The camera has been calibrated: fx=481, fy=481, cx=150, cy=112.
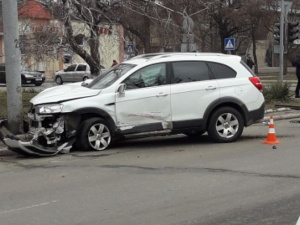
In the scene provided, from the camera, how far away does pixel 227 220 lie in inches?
196

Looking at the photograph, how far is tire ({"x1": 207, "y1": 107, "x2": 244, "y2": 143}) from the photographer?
31.7 feet

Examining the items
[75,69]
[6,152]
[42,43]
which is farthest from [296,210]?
[75,69]

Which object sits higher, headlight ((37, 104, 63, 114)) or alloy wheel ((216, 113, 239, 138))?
headlight ((37, 104, 63, 114))

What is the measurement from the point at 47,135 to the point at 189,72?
3.06 metres

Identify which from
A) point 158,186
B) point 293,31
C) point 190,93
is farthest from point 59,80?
point 158,186

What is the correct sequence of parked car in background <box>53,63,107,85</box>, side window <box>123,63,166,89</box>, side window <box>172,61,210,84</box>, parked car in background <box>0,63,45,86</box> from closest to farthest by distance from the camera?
side window <box>123,63,166,89</box> → side window <box>172,61,210,84</box> → parked car in background <box>0,63,45,86</box> → parked car in background <box>53,63,107,85</box>

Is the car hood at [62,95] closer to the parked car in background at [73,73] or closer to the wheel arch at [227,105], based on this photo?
the wheel arch at [227,105]

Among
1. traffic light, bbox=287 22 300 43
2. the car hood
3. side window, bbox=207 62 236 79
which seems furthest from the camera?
traffic light, bbox=287 22 300 43

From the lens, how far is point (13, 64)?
412 inches

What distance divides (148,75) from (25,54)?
6.65 metres

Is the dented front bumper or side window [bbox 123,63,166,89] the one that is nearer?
the dented front bumper

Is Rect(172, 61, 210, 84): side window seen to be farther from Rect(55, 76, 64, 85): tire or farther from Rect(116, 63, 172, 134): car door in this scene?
Rect(55, 76, 64, 85): tire

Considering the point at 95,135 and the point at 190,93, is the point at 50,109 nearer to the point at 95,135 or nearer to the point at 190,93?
the point at 95,135

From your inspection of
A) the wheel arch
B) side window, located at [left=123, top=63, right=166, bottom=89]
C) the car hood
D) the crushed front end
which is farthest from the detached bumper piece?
the wheel arch
